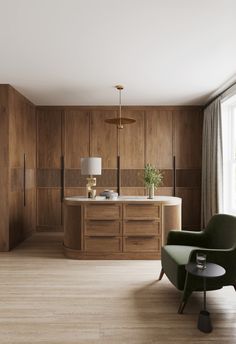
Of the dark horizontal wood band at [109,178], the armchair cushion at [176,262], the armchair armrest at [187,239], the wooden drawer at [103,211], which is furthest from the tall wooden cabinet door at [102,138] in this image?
the armchair cushion at [176,262]

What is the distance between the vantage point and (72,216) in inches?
173

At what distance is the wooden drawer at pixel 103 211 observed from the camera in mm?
4332

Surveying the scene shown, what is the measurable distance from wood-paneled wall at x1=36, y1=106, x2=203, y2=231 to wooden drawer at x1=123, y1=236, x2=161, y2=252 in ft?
6.71

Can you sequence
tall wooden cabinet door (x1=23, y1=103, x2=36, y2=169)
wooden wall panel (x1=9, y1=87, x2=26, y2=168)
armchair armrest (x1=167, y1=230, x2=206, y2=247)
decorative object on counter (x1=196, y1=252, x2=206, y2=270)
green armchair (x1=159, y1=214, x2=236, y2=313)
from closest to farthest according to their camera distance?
decorative object on counter (x1=196, y1=252, x2=206, y2=270), green armchair (x1=159, y1=214, x2=236, y2=313), armchair armrest (x1=167, y1=230, x2=206, y2=247), wooden wall panel (x1=9, y1=87, x2=26, y2=168), tall wooden cabinet door (x1=23, y1=103, x2=36, y2=169)

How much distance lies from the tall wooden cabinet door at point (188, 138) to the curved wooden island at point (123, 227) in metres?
2.22

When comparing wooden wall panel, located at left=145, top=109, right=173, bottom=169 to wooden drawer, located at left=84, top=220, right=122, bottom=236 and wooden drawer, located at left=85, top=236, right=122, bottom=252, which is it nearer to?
wooden drawer, located at left=84, top=220, right=122, bottom=236

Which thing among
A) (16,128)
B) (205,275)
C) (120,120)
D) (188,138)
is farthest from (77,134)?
(205,275)

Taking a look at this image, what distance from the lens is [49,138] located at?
6316 mm

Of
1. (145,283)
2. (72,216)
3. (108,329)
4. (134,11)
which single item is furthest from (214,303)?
(134,11)

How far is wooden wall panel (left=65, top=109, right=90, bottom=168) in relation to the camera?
6305 mm

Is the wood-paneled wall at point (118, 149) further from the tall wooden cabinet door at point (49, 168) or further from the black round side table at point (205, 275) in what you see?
the black round side table at point (205, 275)

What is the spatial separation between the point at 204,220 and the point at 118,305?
143 inches

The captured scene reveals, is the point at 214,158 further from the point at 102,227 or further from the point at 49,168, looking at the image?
the point at 49,168

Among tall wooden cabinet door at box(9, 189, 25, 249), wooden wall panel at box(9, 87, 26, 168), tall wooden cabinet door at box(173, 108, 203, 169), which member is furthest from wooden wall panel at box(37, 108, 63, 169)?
tall wooden cabinet door at box(173, 108, 203, 169)
